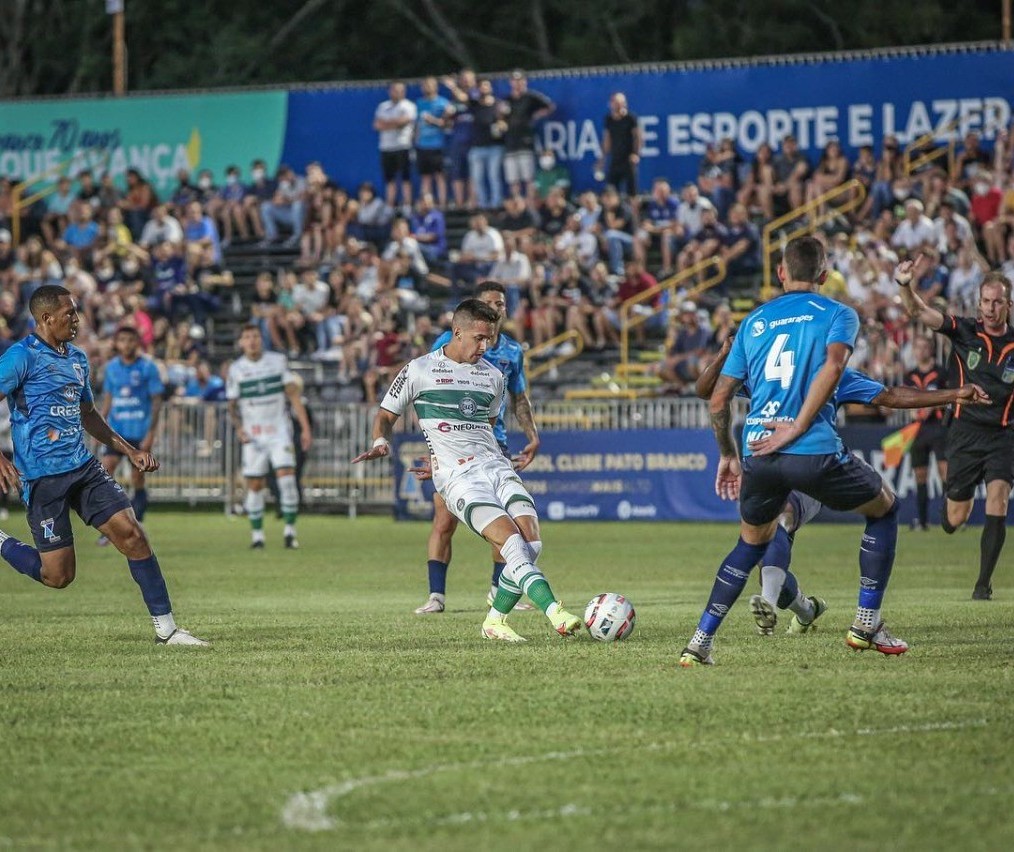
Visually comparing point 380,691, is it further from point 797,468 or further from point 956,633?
point 956,633

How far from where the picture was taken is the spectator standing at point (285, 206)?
35.8m

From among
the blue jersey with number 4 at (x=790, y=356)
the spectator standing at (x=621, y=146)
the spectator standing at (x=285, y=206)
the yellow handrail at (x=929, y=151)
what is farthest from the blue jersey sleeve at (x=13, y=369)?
the spectator standing at (x=285, y=206)

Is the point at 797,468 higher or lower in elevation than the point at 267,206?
lower

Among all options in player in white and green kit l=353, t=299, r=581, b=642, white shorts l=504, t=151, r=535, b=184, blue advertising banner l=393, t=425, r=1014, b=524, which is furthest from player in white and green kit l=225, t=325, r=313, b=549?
white shorts l=504, t=151, r=535, b=184

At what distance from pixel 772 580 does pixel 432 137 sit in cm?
2462

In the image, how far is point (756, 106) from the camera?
3297 cm

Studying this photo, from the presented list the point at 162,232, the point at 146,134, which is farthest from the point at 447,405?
the point at 146,134

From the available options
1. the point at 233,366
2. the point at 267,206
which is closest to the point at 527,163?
the point at 267,206

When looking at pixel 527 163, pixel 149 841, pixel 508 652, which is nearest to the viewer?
pixel 149 841

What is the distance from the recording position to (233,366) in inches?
856

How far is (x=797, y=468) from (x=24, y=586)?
9453 millimetres

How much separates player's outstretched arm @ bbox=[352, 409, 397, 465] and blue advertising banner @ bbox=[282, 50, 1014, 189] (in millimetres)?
21630

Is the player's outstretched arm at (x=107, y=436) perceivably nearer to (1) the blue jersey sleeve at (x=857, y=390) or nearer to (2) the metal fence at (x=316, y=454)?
(1) the blue jersey sleeve at (x=857, y=390)

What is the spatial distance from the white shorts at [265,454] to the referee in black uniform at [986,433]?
31.2ft
